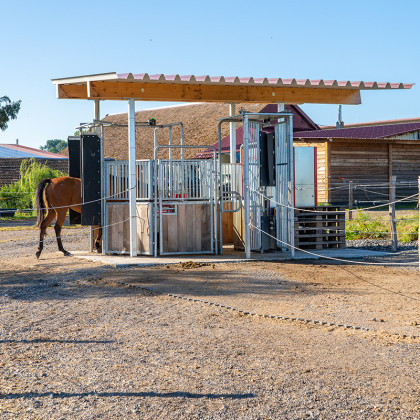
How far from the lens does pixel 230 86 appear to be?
12.2m

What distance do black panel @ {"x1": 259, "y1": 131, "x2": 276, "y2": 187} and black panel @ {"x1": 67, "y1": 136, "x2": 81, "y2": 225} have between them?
385 centimetres

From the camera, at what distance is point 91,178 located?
12.2 meters

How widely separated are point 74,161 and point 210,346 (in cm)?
862

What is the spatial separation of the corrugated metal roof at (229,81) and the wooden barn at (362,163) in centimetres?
1540

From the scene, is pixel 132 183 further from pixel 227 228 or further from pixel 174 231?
pixel 227 228

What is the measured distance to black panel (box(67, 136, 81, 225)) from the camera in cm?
1294

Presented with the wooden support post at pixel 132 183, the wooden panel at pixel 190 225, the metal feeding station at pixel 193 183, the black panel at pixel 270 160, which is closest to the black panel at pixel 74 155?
the metal feeding station at pixel 193 183

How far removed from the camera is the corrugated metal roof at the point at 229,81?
1098cm

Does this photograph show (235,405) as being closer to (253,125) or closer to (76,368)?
(76,368)

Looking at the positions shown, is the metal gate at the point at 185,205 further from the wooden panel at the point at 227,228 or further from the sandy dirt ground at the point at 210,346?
the sandy dirt ground at the point at 210,346

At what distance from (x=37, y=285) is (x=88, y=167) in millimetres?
3559

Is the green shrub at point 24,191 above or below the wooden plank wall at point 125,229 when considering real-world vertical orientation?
above

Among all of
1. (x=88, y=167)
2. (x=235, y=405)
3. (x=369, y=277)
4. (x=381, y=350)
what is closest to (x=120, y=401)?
(x=235, y=405)

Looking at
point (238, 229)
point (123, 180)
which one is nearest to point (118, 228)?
point (123, 180)
